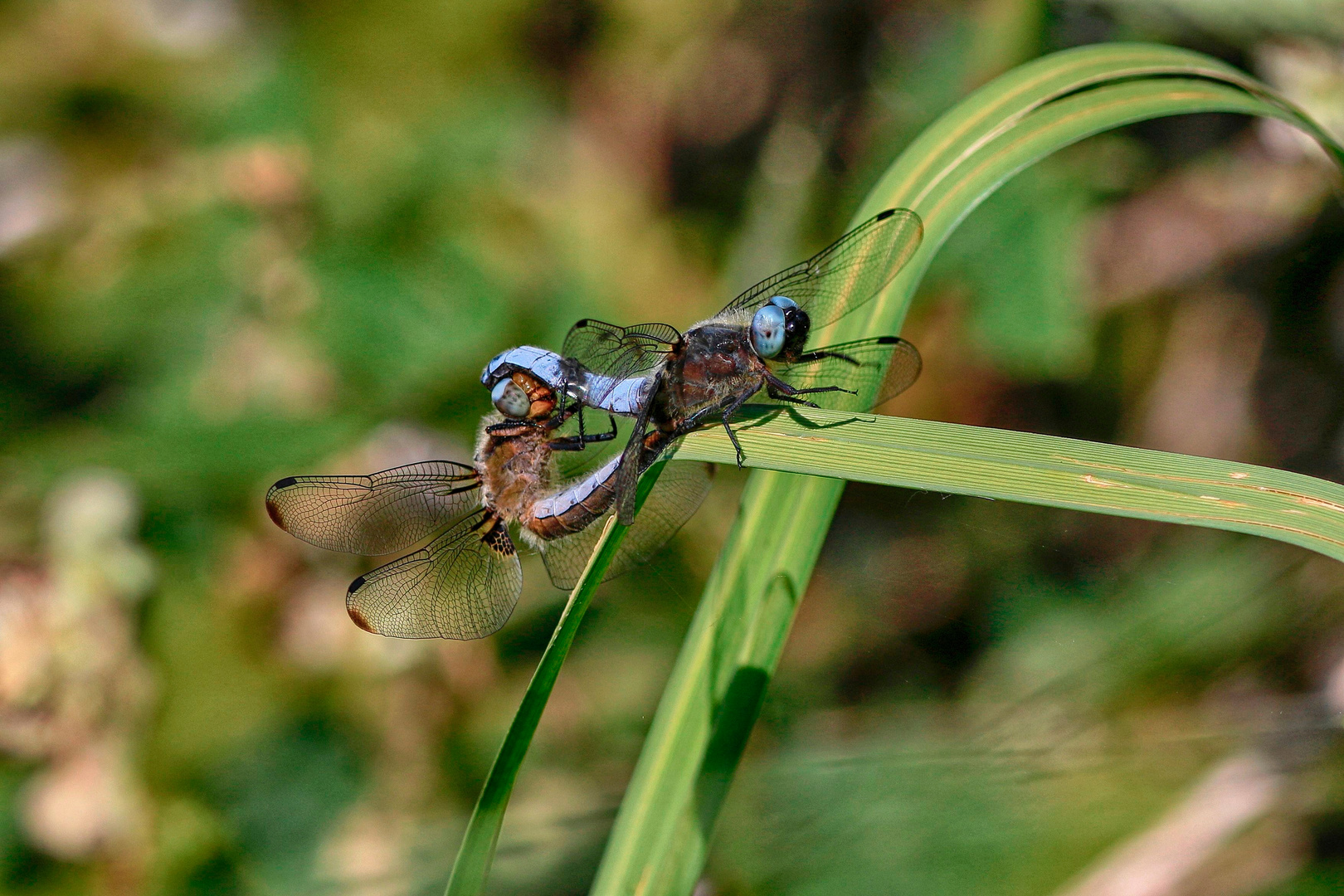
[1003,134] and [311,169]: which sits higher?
[311,169]

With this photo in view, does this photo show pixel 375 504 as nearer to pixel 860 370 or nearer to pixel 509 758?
pixel 509 758

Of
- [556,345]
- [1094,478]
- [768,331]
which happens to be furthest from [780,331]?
[556,345]

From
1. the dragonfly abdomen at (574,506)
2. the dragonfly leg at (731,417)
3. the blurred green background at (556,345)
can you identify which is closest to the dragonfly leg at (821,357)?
the dragonfly leg at (731,417)

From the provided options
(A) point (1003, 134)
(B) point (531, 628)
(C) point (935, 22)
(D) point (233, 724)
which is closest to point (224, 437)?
(D) point (233, 724)

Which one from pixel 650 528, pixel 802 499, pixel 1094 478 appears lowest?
pixel 1094 478

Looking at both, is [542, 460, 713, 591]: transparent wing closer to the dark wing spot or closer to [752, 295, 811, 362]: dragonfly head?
the dark wing spot

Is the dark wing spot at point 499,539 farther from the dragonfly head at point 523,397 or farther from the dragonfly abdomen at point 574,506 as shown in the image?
the dragonfly head at point 523,397

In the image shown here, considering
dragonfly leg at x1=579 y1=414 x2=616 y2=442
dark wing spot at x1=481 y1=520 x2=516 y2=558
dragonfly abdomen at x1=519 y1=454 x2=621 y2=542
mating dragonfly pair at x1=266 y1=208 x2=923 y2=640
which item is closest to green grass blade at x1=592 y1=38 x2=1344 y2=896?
mating dragonfly pair at x1=266 y1=208 x2=923 y2=640

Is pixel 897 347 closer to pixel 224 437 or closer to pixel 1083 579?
pixel 1083 579
